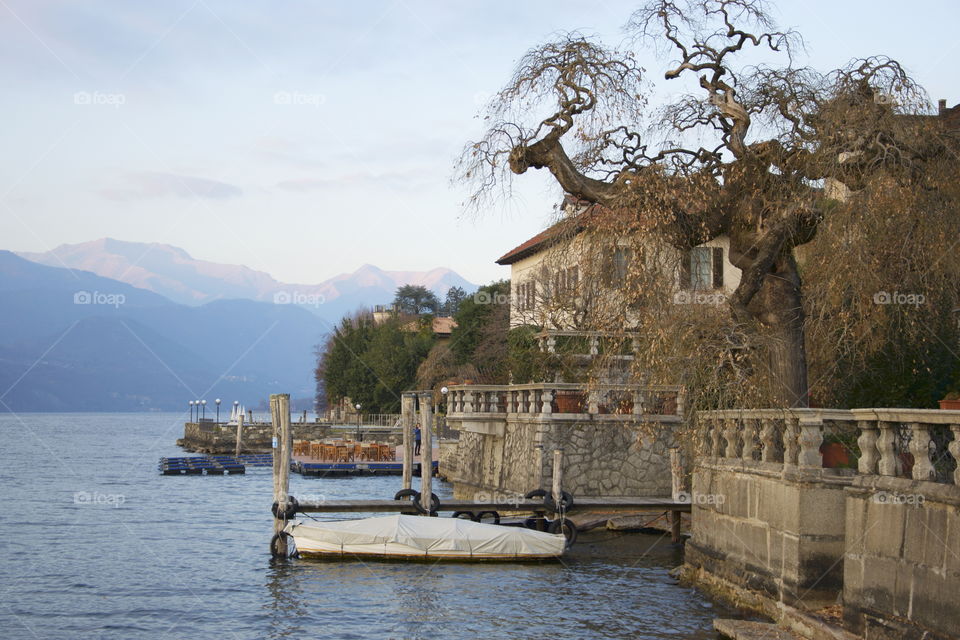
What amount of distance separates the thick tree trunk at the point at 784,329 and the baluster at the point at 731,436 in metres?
0.85

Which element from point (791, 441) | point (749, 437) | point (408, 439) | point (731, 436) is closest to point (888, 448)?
point (791, 441)

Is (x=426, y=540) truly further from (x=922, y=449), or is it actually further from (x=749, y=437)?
(x=922, y=449)

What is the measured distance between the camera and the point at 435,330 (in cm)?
8988

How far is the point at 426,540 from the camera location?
2220 cm

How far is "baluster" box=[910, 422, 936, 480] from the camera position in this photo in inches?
451

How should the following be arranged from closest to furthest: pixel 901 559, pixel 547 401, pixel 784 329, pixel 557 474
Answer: pixel 901 559
pixel 784 329
pixel 557 474
pixel 547 401

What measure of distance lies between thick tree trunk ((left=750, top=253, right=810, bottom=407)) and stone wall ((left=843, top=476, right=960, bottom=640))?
13.4 feet

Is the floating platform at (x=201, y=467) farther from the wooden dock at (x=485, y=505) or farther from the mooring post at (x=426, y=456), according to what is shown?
the wooden dock at (x=485, y=505)

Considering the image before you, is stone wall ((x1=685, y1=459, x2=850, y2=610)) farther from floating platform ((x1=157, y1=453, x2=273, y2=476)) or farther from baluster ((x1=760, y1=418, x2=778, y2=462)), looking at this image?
floating platform ((x1=157, y1=453, x2=273, y2=476))

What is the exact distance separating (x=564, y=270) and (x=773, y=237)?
4.07m

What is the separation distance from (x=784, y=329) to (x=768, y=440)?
269 cm

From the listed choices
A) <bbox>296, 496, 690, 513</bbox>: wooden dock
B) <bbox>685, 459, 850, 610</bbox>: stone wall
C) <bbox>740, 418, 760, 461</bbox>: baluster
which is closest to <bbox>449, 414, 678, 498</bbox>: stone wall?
<bbox>296, 496, 690, 513</bbox>: wooden dock

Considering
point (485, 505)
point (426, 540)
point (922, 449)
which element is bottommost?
point (426, 540)

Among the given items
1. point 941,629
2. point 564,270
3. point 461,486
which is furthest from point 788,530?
point 461,486
